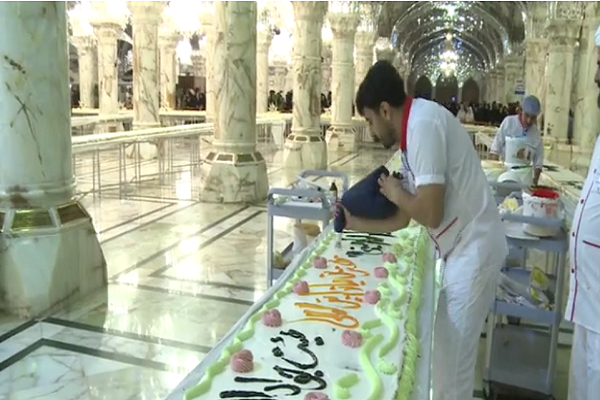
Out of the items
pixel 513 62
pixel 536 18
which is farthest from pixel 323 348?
pixel 513 62

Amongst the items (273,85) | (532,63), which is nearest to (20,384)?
(532,63)

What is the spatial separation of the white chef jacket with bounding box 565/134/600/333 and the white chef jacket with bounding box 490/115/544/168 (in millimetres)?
3233

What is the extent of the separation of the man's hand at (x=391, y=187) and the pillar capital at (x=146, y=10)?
12397mm

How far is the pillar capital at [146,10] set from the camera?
13953 millimetres

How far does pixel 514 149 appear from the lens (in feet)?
19.2

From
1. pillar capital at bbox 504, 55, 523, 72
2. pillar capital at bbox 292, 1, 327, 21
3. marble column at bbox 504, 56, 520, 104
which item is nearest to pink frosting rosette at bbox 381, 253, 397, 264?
pillar capital at bbox 292, 1, 327, 21

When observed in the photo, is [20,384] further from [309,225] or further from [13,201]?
[309,225]

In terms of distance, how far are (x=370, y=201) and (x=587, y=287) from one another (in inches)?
38.7

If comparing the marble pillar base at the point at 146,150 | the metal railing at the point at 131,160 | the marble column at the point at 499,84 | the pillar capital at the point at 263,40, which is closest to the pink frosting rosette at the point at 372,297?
the metal railing at the point at 131,160

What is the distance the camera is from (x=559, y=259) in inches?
141

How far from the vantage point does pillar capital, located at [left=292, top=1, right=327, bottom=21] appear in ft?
43.3

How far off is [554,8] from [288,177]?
6231 millimetres

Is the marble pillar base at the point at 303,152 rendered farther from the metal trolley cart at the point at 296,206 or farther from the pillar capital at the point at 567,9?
the metal trolley cart at the point at 296,206

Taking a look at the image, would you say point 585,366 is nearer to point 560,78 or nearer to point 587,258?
point 587,258
